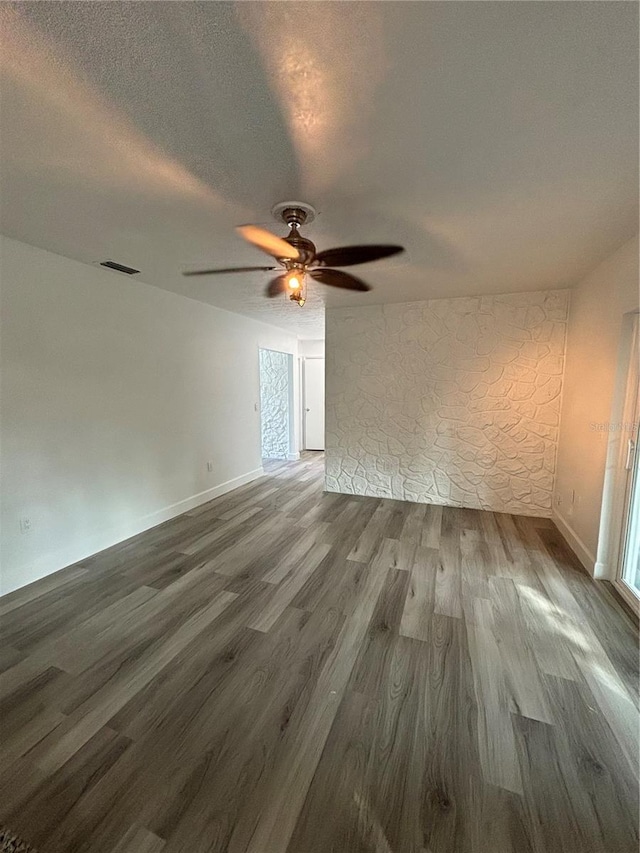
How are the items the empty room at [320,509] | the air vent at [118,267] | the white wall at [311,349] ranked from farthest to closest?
the white wall at [311,349]
the air vent at [118,267]
the empty room at [320,509]

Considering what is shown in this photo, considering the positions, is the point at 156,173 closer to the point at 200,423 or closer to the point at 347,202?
the point at 347,202

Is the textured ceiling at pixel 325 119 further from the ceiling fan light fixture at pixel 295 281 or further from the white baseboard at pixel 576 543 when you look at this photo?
the white baseboard at pixel 576 543

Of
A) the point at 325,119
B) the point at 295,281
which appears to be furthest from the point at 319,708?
the point at 325,119

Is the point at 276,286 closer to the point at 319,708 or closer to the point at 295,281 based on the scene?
the point at 295,281

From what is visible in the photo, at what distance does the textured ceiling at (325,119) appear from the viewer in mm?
945

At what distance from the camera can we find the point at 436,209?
190 centimetres

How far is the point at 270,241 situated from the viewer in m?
1.84

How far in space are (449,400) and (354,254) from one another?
2.61 metres

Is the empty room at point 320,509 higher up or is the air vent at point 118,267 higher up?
the air vent at point 118,267

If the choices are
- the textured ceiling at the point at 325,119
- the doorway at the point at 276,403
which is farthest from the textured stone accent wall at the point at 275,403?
the textured ceiling at the point at 325,119

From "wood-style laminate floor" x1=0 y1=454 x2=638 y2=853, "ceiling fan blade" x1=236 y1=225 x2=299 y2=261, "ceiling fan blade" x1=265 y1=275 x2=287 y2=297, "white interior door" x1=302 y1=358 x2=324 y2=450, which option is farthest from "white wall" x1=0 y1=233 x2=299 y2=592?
"white interior door" x1=302 y1=358 x2=324 y2=450

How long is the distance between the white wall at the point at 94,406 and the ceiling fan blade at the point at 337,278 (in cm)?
196

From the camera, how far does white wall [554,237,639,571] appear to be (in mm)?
2438

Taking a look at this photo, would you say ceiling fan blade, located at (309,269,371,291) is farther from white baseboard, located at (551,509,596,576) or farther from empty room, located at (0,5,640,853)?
white baseboard, located at (551,509,596,576)
